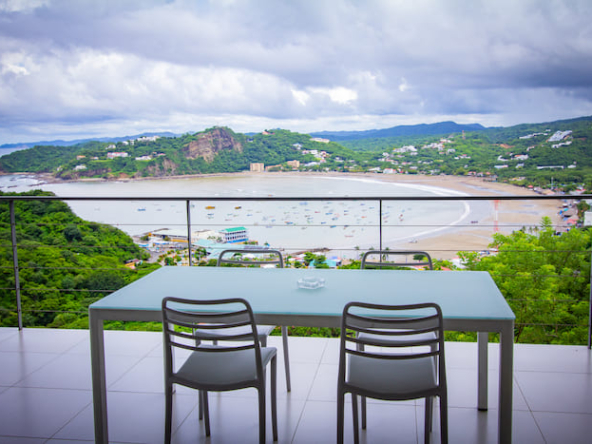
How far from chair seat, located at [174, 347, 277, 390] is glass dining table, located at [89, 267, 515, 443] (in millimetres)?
221

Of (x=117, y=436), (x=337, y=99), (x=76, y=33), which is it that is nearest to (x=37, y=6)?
(x=76, y=33)

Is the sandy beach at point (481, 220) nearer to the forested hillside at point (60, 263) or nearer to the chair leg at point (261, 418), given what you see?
the forested hillside at point (60, 263)

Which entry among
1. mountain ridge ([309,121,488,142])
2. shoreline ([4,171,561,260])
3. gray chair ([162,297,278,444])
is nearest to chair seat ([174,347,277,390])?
gray chair ([162,297,278,444])

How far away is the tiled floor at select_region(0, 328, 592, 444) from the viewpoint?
2.24 metres

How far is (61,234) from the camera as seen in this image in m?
11.7

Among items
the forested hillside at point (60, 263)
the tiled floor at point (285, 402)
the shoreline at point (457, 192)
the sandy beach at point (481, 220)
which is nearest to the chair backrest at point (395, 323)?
the tiled floor at point (285, 402)

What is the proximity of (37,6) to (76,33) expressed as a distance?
3.97 ft

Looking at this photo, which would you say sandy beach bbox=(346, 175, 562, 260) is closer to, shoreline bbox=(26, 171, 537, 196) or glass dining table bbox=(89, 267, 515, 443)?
shoreline bbox=(26, 171, 537, 196)

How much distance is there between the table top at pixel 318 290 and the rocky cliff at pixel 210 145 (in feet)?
41.9

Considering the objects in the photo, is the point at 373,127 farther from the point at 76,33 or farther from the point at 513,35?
the point at 76,33

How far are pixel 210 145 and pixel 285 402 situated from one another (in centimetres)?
1320

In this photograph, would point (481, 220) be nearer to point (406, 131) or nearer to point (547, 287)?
point (406, 131)

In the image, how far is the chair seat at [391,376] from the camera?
5.77 feet

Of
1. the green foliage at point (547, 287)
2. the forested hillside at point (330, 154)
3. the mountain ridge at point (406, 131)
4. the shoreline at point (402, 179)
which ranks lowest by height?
the green foliage at point (547, 287)
